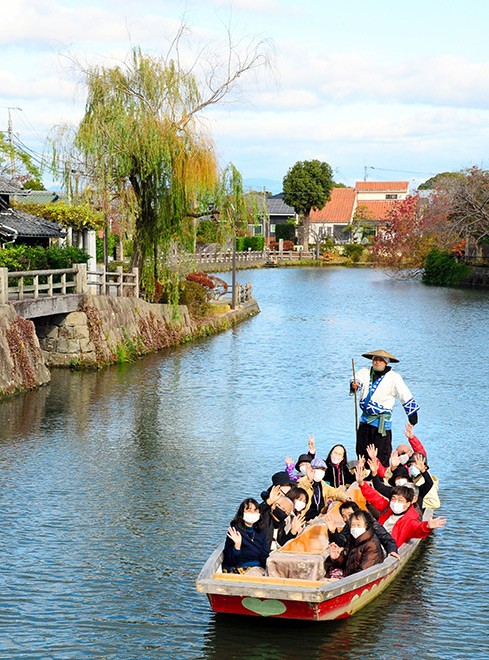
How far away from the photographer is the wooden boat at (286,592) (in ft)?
31.9

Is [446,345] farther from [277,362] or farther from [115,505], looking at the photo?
[115,505]

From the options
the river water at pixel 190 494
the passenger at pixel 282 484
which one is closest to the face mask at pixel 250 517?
the river water at pixel 190 494

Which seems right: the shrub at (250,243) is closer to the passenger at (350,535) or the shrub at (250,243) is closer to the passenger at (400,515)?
the passenger at (400,515)

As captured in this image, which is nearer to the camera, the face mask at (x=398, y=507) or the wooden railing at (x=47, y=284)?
the face mask at (x=398, y=507)

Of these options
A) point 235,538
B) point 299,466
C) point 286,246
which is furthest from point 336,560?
point 286,246

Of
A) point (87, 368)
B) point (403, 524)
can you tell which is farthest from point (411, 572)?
point (87, 368)

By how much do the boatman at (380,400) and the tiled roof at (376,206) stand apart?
98.5 meters

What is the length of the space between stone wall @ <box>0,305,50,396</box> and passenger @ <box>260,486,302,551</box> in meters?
12.8

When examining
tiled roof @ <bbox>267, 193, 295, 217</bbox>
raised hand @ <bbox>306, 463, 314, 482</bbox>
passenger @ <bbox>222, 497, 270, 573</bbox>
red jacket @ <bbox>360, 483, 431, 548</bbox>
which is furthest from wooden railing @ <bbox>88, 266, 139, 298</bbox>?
tiled roof @ <bbox>267, 193, 295, 217</bbox>

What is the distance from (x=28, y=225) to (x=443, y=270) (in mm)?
41755

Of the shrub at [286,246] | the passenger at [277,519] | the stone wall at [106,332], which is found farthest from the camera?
the shrub at [286,246]

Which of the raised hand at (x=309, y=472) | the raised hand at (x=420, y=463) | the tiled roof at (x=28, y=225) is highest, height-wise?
the tiled roof at (x=28, y=225)

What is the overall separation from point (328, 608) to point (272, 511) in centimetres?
168

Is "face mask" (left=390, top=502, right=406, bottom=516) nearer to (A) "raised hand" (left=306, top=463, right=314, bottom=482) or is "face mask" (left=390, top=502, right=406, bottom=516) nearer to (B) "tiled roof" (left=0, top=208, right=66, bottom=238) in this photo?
(A) "raised hand" (left=306, top=463, right=314, bottom=482)
